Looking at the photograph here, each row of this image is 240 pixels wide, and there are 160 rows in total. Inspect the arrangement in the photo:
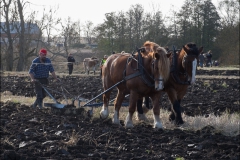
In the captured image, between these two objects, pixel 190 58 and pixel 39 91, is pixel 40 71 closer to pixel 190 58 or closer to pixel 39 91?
pixel 39 91

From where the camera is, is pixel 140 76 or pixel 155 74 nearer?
pixel 155 74

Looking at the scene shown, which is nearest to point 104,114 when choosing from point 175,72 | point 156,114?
point 156,114

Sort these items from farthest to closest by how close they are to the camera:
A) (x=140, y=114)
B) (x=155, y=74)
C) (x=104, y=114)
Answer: (x=140, y=114) < (x=104, y=114) < (x=155, y=74)

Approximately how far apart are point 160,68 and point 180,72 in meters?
0.81

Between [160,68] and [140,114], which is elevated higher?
[160,68]

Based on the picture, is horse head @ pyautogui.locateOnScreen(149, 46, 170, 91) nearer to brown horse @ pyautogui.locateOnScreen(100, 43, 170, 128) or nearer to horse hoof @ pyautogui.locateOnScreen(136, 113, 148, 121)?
brown horse @ pyautogui.locateOnScreen(100, 43, 170, 128)

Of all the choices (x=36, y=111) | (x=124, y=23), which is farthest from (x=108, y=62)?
(x=124, y=23)

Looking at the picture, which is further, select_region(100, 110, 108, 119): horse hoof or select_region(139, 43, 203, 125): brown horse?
select_region(100, 110, 108, 119): horse hoof

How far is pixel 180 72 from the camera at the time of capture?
30.1ft

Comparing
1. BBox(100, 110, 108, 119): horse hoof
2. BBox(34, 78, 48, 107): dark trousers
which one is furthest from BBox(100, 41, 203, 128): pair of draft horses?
BBox(34, 78, 48, 107): dark trousers

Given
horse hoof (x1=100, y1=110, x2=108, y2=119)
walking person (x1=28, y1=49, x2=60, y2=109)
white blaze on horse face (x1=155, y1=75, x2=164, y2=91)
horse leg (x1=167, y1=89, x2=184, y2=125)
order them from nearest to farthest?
1. white blaze on horse face (x1=155, y1=75, x2=164, y2=91)
2. horse leg (x1=167, y1=89, x2=184, y2=125)
3. horse hoof (x1=100, y1=110, x2=108, y2=119)
4. walking person (x1=28, y1=49, x2=60, y2=109)

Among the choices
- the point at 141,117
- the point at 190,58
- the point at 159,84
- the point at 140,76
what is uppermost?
the point at 190,58

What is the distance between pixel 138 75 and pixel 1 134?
260 cm

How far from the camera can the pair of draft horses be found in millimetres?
8578
